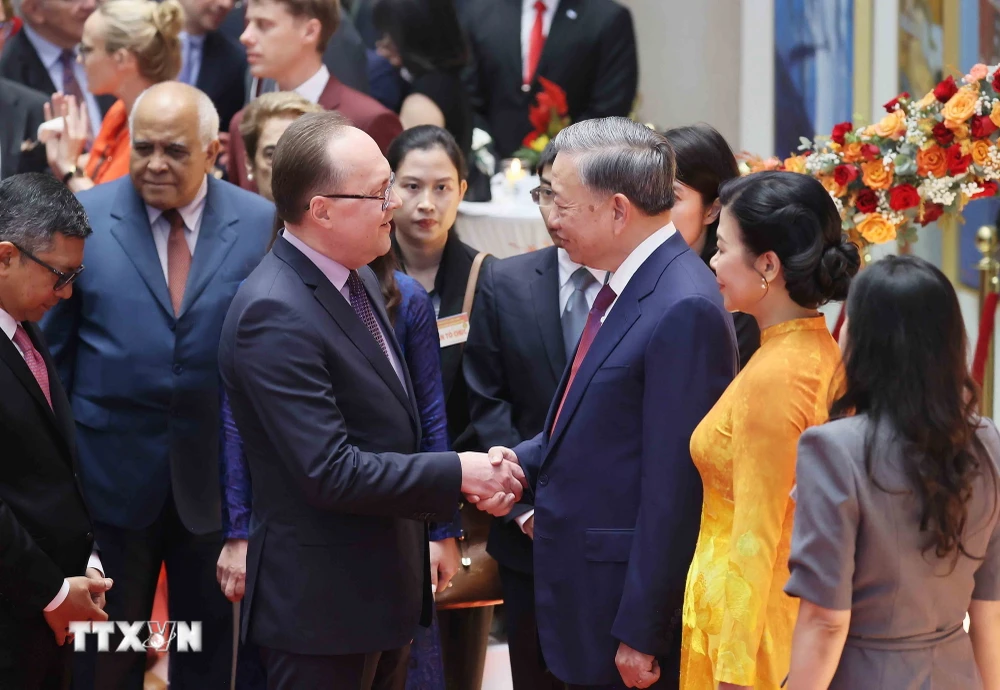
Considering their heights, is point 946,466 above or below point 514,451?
above

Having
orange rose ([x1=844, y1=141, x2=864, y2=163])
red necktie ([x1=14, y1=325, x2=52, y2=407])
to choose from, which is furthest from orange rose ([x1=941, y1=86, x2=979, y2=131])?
red necktie ([x1=14, y1=325, x2=52, y2=407])

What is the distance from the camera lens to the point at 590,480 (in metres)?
2.58

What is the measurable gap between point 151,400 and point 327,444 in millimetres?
1325

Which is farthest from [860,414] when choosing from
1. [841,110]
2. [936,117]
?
[841,110]

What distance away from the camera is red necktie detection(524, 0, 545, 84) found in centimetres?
644

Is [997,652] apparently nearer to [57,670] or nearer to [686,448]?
[686,448]

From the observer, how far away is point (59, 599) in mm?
2809

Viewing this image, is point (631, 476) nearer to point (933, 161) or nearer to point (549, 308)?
point (549, 308)

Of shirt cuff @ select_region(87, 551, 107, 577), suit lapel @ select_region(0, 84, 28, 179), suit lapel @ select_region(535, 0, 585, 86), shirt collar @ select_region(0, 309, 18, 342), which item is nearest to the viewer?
shirt collar @ select_region(0, 309, 18, 342)

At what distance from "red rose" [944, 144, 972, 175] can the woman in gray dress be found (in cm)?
173

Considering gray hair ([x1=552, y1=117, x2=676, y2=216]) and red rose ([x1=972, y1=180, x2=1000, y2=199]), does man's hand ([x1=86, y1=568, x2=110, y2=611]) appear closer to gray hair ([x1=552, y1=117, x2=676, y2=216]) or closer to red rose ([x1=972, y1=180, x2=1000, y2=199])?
gray hair ([x1=552, y1=117, x2=676, y2=216])

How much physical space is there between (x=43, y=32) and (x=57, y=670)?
375cm

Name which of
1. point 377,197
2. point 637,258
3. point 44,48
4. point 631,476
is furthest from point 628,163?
point 44,48

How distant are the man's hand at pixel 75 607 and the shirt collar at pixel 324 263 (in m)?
0.94
